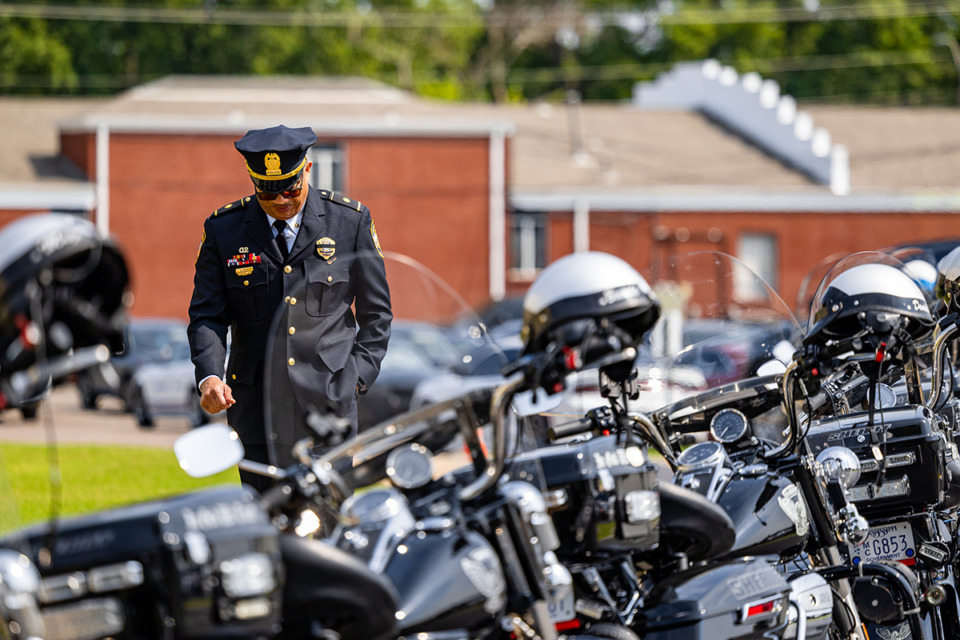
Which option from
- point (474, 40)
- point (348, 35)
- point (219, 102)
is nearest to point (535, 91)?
point (474, 40)

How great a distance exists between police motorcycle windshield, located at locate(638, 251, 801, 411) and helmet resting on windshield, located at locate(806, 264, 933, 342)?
0.33 m

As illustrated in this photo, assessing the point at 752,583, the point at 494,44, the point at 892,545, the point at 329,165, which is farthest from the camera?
the point at 494,44

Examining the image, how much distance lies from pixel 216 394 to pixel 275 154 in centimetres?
77

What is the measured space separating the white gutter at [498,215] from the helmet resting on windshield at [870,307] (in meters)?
31.9

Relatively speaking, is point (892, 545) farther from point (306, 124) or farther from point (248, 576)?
point (306, 124)

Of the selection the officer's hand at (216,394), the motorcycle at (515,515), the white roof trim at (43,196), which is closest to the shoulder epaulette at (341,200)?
the officer's hand at (216,394)

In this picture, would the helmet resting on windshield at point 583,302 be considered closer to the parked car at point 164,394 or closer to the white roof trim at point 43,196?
the parked car at point 164,394

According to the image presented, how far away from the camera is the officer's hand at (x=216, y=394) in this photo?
3862 mm

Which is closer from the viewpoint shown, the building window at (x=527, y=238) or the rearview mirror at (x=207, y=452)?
the rearview mirror at (x=207, y=452)

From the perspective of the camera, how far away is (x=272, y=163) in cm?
413

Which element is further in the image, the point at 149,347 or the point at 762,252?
the point at 762,252

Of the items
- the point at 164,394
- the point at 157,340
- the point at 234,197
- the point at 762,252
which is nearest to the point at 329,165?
the point at 234,197

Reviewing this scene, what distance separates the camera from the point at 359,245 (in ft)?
14.6

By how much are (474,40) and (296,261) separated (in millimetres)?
57561
